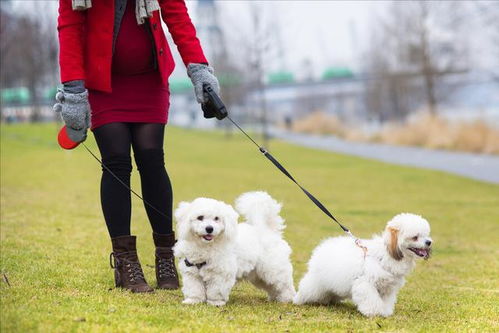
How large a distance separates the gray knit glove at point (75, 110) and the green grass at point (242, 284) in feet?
3.03

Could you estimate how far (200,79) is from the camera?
14.9 feet

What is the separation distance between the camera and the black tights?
14.3 ft

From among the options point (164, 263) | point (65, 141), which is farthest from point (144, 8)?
point (164, 263)

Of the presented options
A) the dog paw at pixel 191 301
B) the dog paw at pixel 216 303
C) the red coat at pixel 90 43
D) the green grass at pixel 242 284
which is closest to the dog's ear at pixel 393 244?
the green grass at pixel 242 284

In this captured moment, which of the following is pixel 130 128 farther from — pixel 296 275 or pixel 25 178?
pixel 25 178

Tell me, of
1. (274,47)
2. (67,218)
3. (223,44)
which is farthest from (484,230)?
(223,44)

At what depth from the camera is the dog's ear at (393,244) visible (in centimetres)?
442

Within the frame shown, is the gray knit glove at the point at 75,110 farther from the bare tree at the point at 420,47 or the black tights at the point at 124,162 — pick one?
the bare tree at the point at 420,47

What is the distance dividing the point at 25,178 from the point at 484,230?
31.9ft

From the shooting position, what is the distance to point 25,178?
15781 mm

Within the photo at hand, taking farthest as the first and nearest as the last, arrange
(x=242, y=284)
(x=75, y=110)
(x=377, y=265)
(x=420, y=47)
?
(x=420, y=47)
(x=242, y=284)
(x=377, y=265)
(x=75, y=110)

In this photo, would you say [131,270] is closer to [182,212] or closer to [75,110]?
[182,212]

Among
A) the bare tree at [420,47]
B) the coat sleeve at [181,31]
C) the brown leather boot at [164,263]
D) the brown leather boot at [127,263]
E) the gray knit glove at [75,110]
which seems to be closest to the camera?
the gray knit glove at [75,110]

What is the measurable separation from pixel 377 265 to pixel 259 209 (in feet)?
2.78
